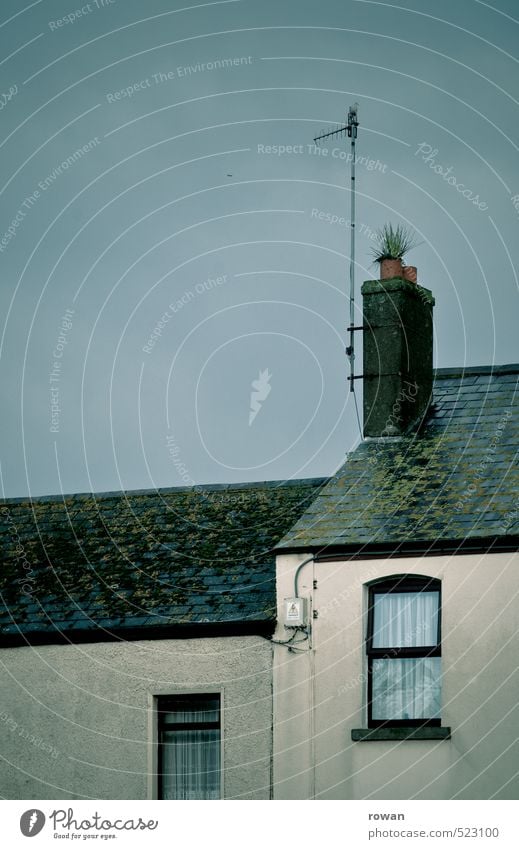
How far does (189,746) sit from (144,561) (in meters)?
2.86

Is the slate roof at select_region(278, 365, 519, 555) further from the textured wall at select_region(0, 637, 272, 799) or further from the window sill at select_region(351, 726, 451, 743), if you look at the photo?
the window sill at select_region(351, 726, 451, 743)

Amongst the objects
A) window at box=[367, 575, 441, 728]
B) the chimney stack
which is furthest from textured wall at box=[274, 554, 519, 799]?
the chimney stack

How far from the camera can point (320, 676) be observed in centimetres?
2370

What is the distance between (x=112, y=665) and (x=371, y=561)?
370cm

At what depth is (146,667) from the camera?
81.1 ft

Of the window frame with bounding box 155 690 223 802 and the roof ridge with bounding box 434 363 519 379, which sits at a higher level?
the roof ridge with bounding box 434 363 519 379

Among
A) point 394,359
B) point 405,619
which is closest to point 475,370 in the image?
point 394,359

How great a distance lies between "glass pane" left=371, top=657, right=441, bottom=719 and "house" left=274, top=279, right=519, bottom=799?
17 mm

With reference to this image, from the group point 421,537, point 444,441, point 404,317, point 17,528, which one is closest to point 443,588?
point 421,537

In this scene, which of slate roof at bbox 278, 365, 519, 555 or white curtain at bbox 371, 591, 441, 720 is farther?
slate roof at bbox 278, 365, 519, 555

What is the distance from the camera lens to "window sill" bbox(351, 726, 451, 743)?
22.8m

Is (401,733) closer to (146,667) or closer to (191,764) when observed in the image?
(191,764)
